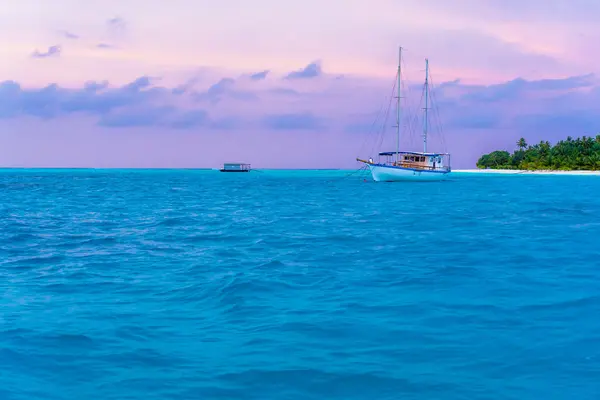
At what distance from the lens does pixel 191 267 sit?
15.6 metres

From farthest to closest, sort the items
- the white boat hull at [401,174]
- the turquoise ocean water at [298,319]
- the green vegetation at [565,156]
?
1. the green vegetation at [565,156]
2. the white boat hull at [401,174]
3. the turquoise ocean water at [298,319]

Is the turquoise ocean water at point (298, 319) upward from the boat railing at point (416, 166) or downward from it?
downward

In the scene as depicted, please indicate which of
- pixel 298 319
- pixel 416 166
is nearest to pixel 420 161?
pixel 416 166

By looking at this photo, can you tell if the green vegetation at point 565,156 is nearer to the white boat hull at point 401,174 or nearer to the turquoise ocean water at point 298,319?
the white boat hull at point 401,174

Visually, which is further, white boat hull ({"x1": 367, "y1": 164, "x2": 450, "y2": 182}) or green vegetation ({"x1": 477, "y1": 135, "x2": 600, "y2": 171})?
green vegetation ({"x1": 477, "y1": 135, "x2": 600, "y2": 171})

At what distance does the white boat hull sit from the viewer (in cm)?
8238

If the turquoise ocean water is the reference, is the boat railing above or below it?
above

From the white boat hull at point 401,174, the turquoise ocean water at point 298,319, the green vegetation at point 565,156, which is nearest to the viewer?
the turquoise ocean water at point 298,319

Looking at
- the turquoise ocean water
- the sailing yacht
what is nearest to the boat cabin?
the sailing yacht

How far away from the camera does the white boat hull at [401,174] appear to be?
82375 mm

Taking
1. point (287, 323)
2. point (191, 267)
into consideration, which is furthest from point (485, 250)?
point (287, 323)

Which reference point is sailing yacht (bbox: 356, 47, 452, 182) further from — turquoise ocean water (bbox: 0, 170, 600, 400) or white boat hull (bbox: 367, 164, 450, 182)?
turquoise ocean water (bbox: 0, 170, 600, 400)

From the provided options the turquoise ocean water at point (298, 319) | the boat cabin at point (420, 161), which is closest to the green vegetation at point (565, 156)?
the boat cabin at point (420, 161)

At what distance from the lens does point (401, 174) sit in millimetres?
82750
